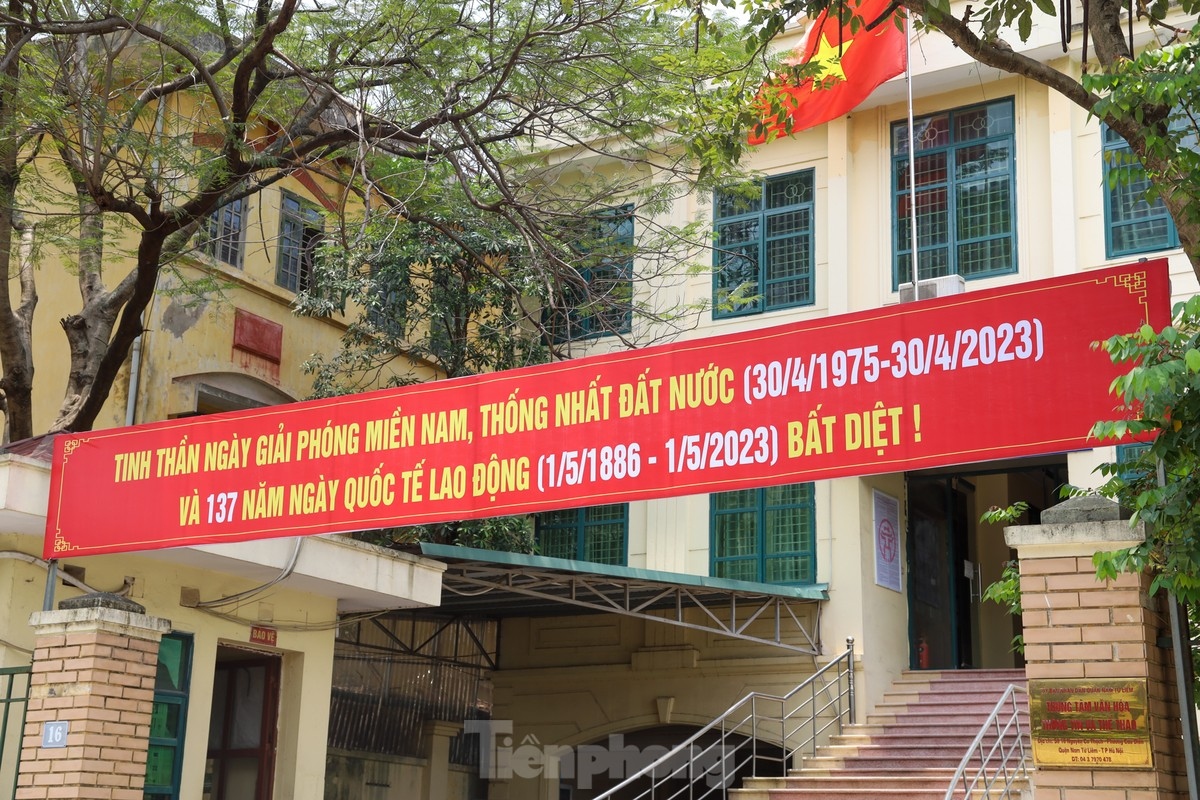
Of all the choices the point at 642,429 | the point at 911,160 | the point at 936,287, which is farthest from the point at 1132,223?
the point at 642,429

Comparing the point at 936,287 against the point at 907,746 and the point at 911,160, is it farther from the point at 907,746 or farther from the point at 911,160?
the point at 907,746

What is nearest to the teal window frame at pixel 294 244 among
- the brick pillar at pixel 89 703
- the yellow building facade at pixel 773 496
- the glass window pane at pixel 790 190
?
the yellow building facade at pixel 773 496

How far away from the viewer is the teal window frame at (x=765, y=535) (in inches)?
616

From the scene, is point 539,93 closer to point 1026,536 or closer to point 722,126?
point 722,126

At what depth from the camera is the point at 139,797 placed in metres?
8.22

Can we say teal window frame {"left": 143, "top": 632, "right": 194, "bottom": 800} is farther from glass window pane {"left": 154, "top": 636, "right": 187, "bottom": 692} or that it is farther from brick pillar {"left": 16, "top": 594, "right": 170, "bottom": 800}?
brick pillar {"left": 16, "top": 594, "right": 170, "bottom": 800}

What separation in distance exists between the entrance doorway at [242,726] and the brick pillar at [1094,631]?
24.4 ft

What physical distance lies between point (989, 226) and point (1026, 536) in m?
10.4

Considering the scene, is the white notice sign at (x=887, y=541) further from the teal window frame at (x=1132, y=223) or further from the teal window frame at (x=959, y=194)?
the teal window frame at (x=1132, y=223)

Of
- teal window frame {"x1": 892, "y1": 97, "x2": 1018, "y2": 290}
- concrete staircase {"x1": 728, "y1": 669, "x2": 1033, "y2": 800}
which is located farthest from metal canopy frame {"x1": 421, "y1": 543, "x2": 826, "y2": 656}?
teal window frame {"x1": 892, "y1": 97, "x2": 1018, "y2": 290}

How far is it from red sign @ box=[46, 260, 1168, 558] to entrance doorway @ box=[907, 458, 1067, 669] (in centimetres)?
932

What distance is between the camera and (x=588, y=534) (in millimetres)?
17094

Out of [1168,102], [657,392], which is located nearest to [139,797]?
[657,392]

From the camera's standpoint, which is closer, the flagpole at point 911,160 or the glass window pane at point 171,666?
the glass window pane at point 171,666
